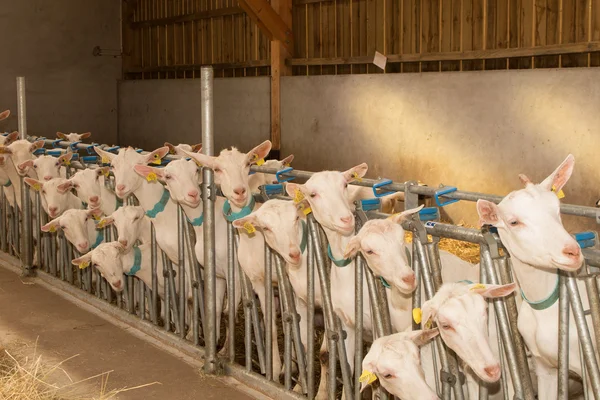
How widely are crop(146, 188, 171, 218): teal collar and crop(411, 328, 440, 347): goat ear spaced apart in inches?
123

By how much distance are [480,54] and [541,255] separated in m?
6.86

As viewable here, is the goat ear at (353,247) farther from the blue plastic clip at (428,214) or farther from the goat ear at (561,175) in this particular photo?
the goat ear at (561,175)

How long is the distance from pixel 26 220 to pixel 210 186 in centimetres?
340

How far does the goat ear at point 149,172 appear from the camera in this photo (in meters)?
5.90

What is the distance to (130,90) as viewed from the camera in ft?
57.8

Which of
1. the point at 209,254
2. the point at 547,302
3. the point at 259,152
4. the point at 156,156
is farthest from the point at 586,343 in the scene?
the point at 156,156

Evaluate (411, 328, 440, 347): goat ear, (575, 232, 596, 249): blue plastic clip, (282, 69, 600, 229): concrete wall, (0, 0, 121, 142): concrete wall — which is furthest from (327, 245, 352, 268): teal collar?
(0, 0, 121, 142): concrete wall

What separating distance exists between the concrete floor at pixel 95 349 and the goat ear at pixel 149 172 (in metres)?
1.17

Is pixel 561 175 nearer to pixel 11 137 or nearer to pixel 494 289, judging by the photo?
pixel 494 289

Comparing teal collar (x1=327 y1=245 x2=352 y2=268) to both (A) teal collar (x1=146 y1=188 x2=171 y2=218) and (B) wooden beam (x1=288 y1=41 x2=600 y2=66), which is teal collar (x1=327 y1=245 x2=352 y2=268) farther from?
(B) wooden beam (x1=288 y1=41 x2=600 y2=66)

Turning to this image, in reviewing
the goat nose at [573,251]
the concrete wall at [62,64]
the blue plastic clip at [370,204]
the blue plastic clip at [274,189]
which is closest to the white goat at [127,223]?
the blue plastic clip at [274,189]

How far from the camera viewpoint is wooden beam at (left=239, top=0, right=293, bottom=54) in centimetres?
1222

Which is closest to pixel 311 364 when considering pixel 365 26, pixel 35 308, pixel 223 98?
pixel 35 308

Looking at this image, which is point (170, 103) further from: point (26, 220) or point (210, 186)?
point (210, 186)
